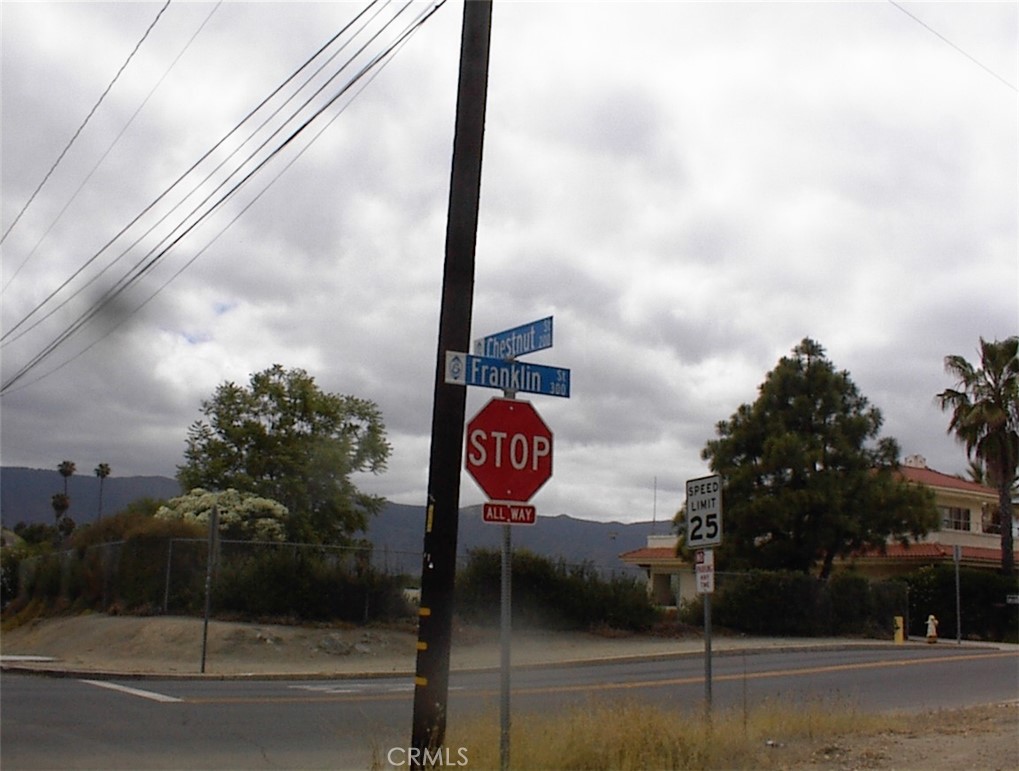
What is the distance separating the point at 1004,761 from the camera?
1041cm

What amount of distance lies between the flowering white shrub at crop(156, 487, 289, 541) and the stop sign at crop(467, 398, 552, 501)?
120 feet

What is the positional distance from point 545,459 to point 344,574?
70.9 feet

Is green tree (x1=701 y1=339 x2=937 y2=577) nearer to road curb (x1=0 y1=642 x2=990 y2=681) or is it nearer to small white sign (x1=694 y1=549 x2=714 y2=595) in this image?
road curb (x1=0 y1=642 x2=990 y2=681)

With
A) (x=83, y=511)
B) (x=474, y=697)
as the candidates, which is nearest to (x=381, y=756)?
(x=474, y=697)

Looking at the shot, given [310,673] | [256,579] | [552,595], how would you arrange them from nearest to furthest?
[310,673], [256,579], [552,595]

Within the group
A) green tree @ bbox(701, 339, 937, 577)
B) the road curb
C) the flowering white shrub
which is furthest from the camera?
the flowering white shrub

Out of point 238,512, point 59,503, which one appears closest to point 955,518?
point 238,512

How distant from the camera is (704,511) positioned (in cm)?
1165

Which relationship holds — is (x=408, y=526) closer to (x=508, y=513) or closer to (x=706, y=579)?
(x=706, y=579)

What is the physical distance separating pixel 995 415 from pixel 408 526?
36.1 metres

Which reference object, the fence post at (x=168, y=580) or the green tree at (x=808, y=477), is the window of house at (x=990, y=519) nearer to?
the green tree at (x=808, y=477)

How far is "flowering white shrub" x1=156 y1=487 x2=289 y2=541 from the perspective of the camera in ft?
145

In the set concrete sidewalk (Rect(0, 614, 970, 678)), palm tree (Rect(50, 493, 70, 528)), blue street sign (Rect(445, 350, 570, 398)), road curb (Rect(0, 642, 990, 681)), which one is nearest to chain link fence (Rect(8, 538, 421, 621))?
concrete sidewalk (Rect(0, 614, 970, 678))

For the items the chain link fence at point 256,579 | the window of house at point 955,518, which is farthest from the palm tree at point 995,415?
the chain link fence at point 256,579
